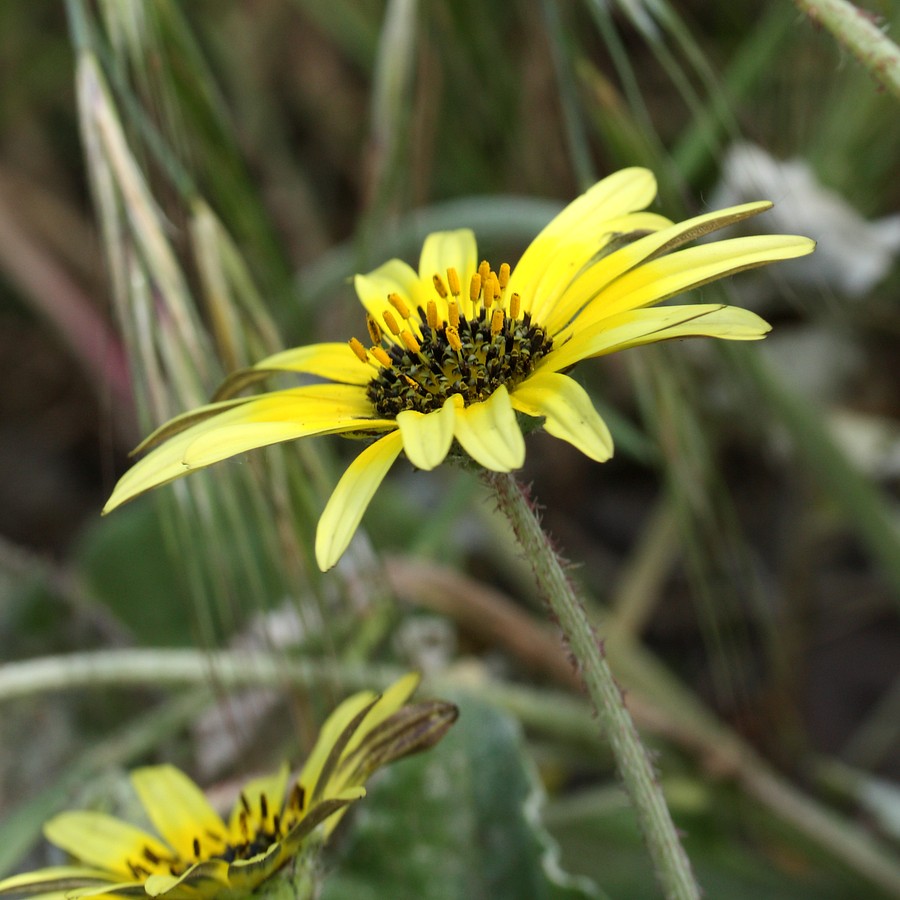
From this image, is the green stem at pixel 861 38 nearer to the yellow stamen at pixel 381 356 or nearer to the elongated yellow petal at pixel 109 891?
the yellow stamen at pixel 381 356

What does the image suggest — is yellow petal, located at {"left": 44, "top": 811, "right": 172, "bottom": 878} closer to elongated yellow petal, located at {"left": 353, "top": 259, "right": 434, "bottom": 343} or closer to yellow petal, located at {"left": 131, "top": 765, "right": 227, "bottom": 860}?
yellow petal, located at {"left": 131, "top": 765, "right": 227, "bottom": 860}

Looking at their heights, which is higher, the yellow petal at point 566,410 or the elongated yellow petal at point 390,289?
the elongated yellow petal at point 390,289

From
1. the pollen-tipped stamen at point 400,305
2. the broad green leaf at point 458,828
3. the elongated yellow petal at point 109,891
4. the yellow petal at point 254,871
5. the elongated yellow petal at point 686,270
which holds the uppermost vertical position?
the pollen-tipped stamen at point 400,305

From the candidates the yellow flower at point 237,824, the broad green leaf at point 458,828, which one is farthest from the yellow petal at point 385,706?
the broad green leaf at point 458,828

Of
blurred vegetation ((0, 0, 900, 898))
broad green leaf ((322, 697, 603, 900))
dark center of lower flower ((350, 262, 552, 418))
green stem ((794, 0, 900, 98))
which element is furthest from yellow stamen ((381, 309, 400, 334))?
broad green leaf ((322, 697, 603, 900))

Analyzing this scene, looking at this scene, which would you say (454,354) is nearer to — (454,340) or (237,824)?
(454,340)
